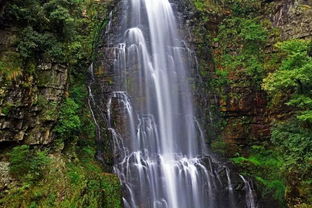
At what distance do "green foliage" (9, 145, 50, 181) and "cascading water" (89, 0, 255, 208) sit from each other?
13.8 feet

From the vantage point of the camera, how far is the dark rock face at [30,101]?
11.8 m

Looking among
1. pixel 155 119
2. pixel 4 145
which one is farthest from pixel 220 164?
pixel 4 145

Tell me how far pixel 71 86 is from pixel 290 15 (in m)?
15.4

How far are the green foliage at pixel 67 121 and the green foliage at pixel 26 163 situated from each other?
62.9 inches

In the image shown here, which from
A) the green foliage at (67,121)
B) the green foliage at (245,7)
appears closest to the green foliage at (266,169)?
the green foliage at (67,121)

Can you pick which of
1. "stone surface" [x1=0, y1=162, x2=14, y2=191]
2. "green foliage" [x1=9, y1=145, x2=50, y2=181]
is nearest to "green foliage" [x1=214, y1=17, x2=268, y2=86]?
"green foliage" [x1=9, y1=145, x2=50, y2=181]

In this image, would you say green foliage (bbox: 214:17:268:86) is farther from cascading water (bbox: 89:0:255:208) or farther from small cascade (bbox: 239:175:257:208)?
small cascade (bbox: 239:175:257:208)

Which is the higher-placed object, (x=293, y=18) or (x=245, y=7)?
(x=245, y=7)

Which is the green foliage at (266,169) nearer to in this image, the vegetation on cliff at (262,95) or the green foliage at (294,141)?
the vegetation on cliff at (262,95)

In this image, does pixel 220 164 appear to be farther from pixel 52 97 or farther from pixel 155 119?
pixel 52 97

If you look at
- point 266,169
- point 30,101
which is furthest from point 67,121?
point 266,169

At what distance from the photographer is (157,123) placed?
59.8 feet

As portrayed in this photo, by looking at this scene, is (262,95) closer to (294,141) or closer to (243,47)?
(243,47)

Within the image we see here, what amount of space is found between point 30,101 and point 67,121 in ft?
5.64
